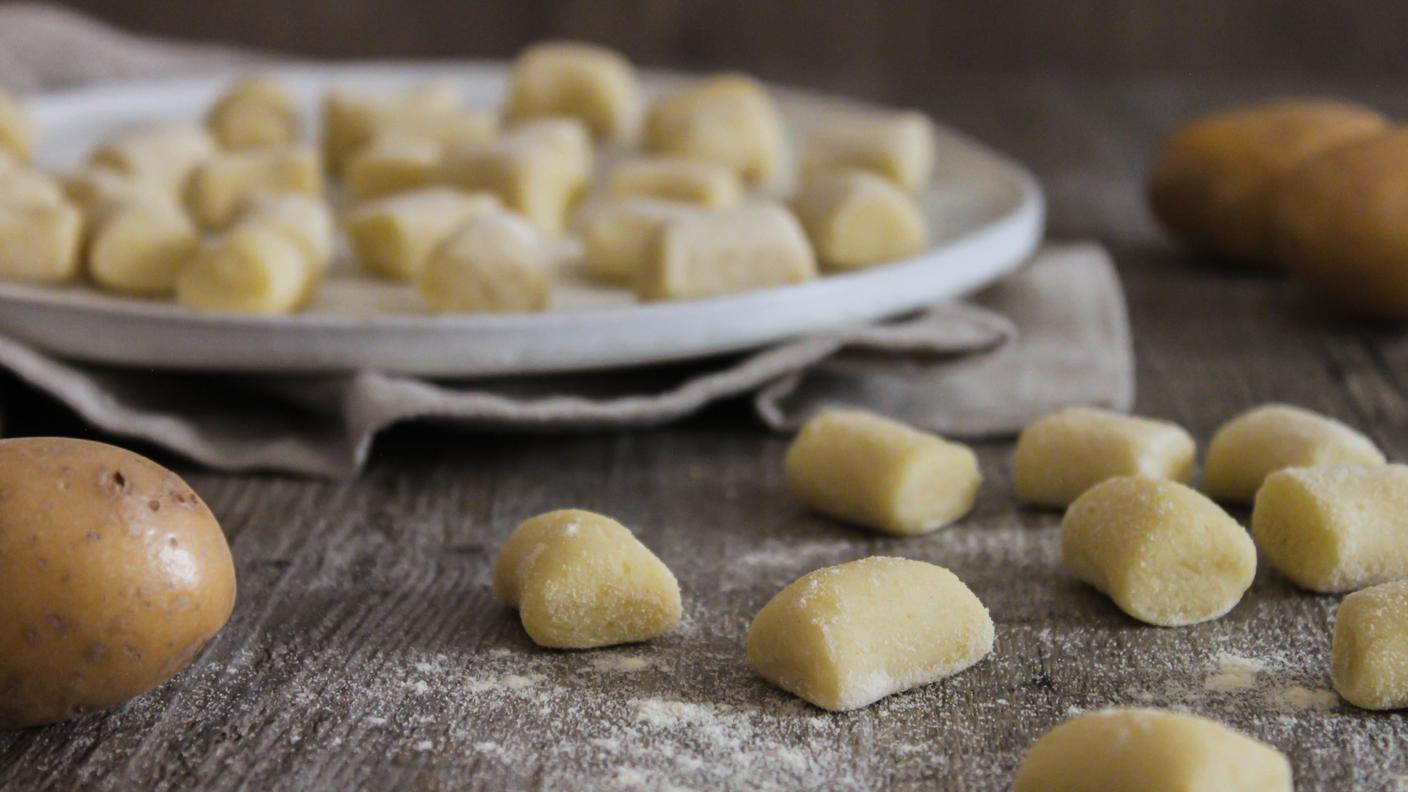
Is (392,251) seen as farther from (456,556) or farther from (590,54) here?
(590,54)

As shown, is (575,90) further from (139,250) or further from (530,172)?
(139,250)

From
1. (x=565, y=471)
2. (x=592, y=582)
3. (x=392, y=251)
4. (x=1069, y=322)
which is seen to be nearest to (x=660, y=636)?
(x=592, y=582)

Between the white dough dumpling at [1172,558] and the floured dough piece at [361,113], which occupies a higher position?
the white dough dumpling at [1172,558]

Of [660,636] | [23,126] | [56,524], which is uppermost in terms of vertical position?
[56,524]

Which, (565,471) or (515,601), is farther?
(565,471)

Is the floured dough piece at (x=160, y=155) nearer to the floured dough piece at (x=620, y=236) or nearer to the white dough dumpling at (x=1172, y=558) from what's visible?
the floured dough piece at (x=620, y=236)

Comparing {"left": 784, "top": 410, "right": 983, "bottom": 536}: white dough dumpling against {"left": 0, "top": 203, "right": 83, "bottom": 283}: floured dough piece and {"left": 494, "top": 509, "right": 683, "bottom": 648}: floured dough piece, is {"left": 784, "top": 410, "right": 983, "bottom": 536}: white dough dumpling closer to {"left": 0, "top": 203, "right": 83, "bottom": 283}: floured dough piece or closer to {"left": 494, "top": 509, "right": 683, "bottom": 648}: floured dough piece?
{"left": 494, "top": 509, "right": 683, "bottom": 648}: floured dough piece

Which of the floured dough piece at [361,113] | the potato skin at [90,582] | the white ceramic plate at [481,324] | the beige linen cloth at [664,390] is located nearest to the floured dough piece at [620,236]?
the white ceramic plate at [481,324]
